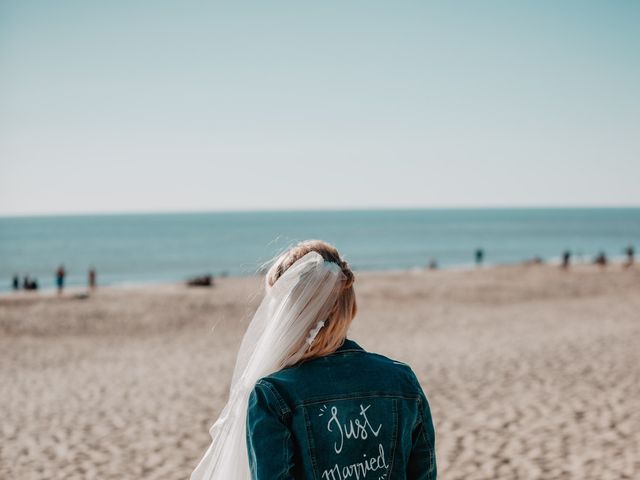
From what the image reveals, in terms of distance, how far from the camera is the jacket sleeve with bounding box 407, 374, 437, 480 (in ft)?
6.86

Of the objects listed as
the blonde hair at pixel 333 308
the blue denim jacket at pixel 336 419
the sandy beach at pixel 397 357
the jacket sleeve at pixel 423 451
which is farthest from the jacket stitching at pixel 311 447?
the sandy beach at pixel 397 357

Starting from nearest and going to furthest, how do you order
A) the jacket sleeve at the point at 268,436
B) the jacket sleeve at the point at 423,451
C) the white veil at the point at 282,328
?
1. the jacket sleeve at the point at 268,436
2. the white veil at the point at 282,328
3. the jacket sleeve at the point at 423,451

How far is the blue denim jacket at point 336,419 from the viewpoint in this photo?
1.79 metres

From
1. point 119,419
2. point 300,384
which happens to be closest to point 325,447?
point 300,384

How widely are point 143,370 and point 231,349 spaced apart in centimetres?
311

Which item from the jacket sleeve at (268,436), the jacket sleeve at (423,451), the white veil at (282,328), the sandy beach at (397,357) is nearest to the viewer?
the jacket sleeve at (268,436)

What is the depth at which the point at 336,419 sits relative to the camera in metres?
1.88

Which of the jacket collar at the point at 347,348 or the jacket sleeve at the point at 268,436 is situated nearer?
the jacket sleeve at the point at 268,436

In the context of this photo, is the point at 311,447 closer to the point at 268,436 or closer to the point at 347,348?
the point at 268,436

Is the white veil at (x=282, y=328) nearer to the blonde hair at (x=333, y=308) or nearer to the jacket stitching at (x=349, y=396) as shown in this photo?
the blonde hair at (x=333, y=308)

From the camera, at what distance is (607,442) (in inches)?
259

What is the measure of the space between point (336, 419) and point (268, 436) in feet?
0.79

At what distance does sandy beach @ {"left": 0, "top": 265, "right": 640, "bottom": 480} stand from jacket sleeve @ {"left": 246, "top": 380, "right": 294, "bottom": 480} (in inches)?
25.3

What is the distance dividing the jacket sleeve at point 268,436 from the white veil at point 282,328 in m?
0.18
